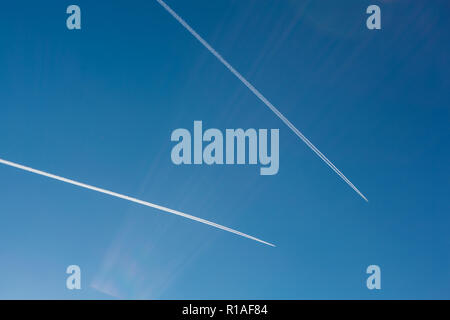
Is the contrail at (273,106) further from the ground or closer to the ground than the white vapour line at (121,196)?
further from the ground

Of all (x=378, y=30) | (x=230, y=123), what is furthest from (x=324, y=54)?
(x=230, y=123)

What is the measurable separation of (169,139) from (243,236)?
48cm

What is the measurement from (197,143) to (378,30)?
83 cm

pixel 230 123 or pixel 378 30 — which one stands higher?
pixel 378 30

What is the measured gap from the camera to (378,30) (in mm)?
3027

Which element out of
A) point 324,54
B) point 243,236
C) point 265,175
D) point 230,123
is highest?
point 324,54

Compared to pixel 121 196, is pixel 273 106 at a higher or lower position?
higher

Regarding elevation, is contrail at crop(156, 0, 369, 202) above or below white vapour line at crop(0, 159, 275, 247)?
above

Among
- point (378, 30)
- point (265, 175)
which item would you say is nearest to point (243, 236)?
point (265, 175)
